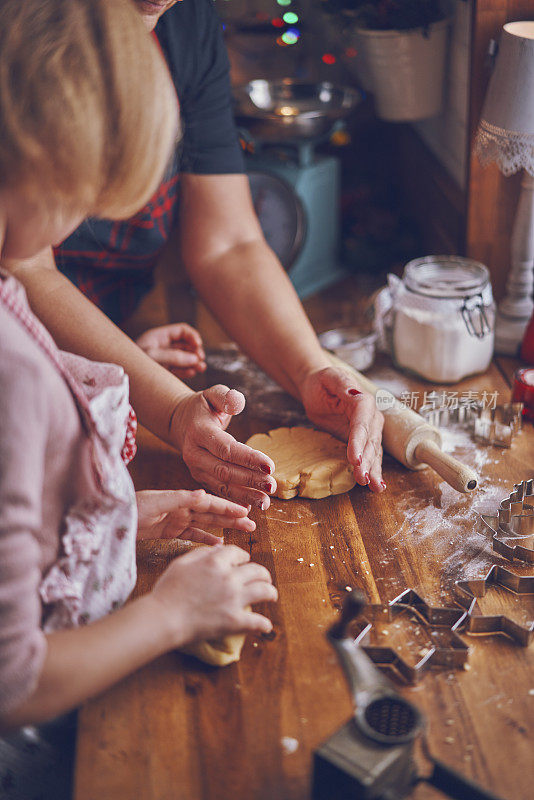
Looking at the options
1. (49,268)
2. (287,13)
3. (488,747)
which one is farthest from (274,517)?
(287,13)

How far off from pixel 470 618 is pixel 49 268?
933 mm

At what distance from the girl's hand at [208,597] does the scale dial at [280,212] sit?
4.10 feet

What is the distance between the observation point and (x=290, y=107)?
2139 millimetres

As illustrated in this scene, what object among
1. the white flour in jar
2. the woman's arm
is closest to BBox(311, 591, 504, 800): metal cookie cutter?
the woman's arm

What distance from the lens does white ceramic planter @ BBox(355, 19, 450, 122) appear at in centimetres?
172

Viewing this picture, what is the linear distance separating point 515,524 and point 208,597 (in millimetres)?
479

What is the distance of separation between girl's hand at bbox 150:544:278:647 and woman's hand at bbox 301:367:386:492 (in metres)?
0.31

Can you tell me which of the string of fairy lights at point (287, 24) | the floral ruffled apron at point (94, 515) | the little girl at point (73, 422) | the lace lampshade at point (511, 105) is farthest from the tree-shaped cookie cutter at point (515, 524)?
the string of fairy lights at point (287, 24)

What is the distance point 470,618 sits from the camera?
91 cm

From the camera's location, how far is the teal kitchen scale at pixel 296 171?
6.32 ft

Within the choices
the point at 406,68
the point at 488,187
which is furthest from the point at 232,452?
the point at 406,68

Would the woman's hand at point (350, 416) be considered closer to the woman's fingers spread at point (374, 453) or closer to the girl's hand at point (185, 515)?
the woman's fingers spread at point (374, 453)

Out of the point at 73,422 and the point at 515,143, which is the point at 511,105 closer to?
the point at 515,143

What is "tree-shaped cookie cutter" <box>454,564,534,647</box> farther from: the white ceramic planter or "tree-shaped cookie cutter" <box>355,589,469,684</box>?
the white ceramic planter
